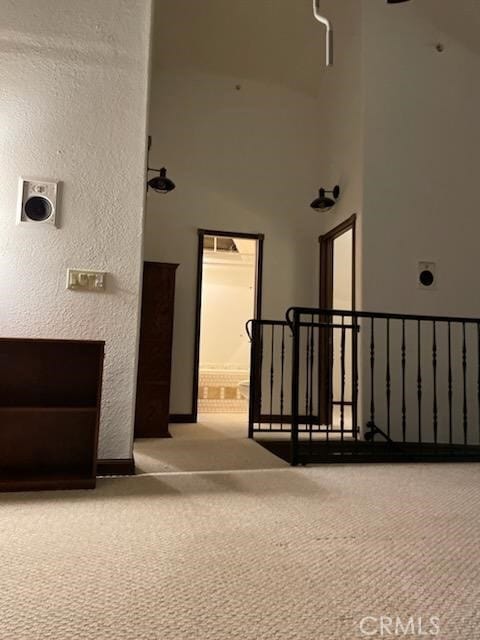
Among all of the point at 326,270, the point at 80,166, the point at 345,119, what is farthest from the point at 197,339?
the point at 345,119

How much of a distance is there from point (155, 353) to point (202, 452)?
1.21 m

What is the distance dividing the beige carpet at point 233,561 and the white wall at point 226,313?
502 centimetres

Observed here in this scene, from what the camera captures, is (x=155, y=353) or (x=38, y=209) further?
(x=155, y=353)

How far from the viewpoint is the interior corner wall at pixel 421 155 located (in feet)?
13.3

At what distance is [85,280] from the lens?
2357 millimetres

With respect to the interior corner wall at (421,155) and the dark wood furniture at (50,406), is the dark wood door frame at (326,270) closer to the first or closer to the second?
the interior corner wall at (421,155)

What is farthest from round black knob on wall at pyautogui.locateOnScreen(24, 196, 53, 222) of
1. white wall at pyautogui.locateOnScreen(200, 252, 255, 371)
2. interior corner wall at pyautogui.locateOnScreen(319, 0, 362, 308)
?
white wall at pyautogui.locateOnScreen(200, 252, 255, 371)

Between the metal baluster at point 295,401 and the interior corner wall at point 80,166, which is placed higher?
the interior corner wall at point 80,166

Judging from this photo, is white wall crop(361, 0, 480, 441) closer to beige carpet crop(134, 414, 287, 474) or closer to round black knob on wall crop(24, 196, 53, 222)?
beige carpet crop(134, 414, 287, 474)

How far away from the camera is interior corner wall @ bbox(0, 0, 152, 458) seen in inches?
91.3

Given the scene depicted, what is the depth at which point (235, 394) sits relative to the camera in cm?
639

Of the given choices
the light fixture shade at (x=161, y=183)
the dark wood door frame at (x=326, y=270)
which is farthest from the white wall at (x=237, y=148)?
the light fixture shade at (x=161, y=183)

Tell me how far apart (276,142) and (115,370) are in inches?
153

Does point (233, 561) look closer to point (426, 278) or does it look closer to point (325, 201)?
point (426, 278)
